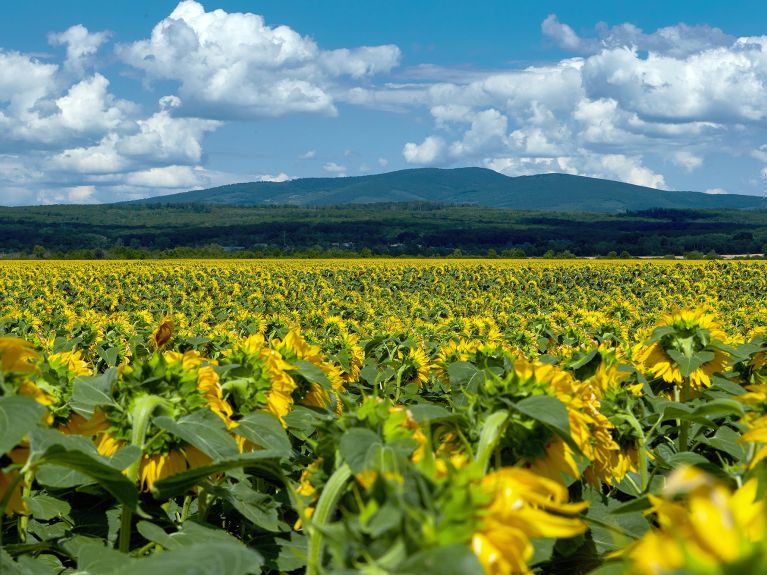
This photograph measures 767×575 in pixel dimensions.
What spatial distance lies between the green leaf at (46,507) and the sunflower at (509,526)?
1753mm

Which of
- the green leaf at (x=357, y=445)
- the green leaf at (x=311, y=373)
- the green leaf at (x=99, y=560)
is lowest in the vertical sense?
the green leaf at (x=99, y=560)

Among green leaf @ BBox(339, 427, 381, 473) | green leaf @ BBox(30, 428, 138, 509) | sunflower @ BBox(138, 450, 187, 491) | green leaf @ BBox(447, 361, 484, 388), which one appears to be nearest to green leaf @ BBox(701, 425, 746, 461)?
green leaf @ BBox(447, 361, 484, 388)

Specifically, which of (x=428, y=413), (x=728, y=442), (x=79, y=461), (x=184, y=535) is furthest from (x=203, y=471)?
(x=728, y=442)

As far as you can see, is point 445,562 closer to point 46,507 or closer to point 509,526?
point 509,526

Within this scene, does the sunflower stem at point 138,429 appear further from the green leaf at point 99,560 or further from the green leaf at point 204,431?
the green leaf at point 99,560

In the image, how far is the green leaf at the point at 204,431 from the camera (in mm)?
1870

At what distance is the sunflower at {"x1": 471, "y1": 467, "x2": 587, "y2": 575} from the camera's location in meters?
1.04

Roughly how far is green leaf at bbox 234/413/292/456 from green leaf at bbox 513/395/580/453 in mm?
815

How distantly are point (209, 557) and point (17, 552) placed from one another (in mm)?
1044

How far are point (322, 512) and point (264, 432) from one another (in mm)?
1041

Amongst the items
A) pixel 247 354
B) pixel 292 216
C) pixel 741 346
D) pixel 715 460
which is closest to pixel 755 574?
pixel 247 354

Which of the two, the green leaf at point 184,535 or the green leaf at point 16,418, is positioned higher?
the green leaf at point 16,418

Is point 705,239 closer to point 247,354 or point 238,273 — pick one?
point 238,273

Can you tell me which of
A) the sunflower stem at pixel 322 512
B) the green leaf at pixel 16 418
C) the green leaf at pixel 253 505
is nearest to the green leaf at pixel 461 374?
the green leaf at pixel 253 505
